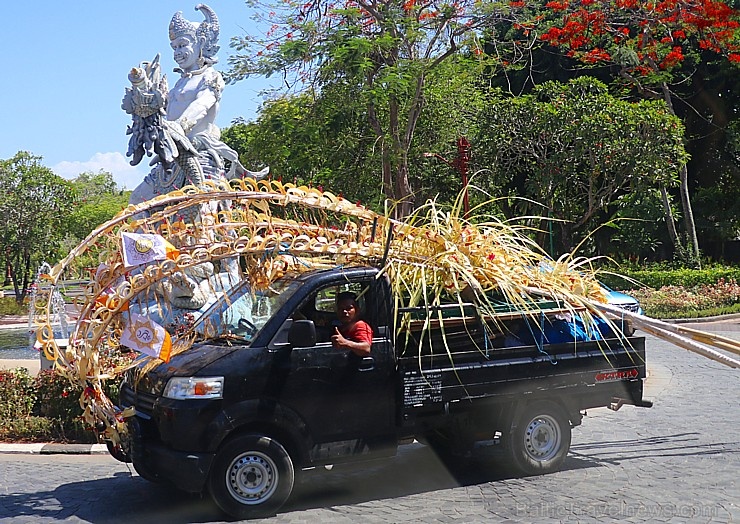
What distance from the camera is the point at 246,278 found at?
795cm

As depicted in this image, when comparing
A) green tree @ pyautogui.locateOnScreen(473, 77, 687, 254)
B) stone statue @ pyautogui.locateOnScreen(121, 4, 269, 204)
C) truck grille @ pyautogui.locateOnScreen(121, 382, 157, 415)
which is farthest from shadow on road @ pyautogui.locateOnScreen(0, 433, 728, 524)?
green tree @ pyautogui.locateOnScreen(473, 77, 687, 254)

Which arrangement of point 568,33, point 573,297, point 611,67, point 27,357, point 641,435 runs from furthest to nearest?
point 611,67 → point 568,33 → point 27,357 → point 641,435 → point 573,297

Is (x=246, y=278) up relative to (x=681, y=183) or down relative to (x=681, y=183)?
down

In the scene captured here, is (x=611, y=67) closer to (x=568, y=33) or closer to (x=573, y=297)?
(x=568, y=33)

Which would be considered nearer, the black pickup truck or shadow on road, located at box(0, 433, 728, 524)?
the black pickup truck

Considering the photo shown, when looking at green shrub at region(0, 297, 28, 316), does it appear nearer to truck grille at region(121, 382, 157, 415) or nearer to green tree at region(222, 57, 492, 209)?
green tree at region(222, 57, 492, 209)

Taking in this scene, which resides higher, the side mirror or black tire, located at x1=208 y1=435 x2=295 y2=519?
the side mirror

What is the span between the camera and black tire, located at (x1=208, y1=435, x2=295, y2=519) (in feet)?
22.3

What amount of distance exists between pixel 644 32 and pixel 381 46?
10520 mm

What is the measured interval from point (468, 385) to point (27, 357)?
12108mm

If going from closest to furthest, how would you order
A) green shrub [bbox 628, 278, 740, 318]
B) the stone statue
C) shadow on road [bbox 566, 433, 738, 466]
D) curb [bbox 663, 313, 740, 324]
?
shadow on road [bbox 566, 433, 738, 466], the stone statue, curb [bbox 663, 313, 740, 324], green shrub [bbox 628, 278, 740, 318]

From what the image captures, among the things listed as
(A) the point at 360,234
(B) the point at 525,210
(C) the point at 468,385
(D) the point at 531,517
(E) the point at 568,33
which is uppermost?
(E) the point at 568,33

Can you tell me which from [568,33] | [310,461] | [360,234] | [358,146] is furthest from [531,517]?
[568,33]

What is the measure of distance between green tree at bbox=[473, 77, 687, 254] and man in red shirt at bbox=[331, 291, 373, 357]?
62.9 feet
